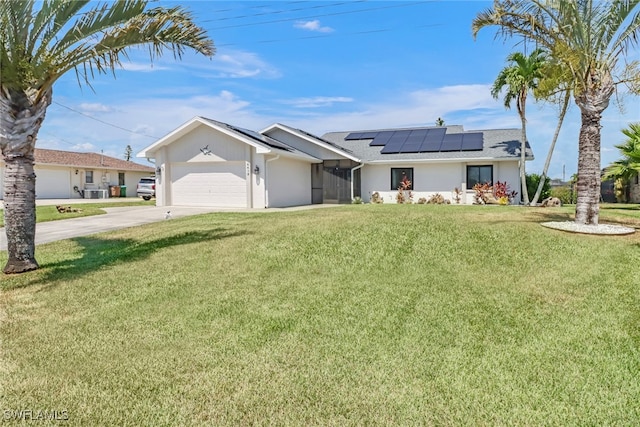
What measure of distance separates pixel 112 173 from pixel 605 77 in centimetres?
3930

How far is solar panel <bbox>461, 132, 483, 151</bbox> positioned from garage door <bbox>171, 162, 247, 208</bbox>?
40.6ft

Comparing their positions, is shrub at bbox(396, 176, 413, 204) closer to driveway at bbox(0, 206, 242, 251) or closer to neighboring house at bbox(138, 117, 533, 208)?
neighboring house at bbox(138, 117, 533, 208)

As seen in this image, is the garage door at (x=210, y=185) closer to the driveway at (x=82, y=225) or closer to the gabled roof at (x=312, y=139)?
the driveway at (x=82, y=225)

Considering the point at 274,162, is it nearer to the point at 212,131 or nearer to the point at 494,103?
the point at 212,131

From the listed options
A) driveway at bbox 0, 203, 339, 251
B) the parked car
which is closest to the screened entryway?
driveway at bbox 0, 203, 339, 251

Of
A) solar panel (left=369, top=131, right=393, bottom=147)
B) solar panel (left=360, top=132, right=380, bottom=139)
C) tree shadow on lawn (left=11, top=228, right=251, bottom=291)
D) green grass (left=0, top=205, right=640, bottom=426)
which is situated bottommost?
green grass (left=0, top=205, right=640, bottom=426)

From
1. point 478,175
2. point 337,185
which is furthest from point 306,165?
point 478,175

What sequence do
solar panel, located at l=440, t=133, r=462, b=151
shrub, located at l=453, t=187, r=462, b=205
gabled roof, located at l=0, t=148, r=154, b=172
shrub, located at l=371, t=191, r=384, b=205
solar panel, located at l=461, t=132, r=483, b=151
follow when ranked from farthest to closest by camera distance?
gabled roof, located at l=0, t=148, r=154, b=172, shrub, located at l=371, t=191, r=384, b=205, solar panel, located at l=440, t=133, r=462, b=151, solar panel, located at l=461, t=132, r=483, b=151, shrub, located at l=453, t=187, r=462, b=205

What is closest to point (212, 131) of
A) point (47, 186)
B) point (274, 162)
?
point (274, 162)

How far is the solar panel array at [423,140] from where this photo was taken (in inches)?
850

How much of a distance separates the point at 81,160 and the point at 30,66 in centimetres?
3327

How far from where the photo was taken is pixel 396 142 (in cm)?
2383

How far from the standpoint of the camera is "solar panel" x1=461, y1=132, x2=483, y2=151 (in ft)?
68.5

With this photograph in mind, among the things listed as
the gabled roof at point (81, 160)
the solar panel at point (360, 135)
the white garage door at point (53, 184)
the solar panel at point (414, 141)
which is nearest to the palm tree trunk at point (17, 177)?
the solar panel at point (414, 141)
